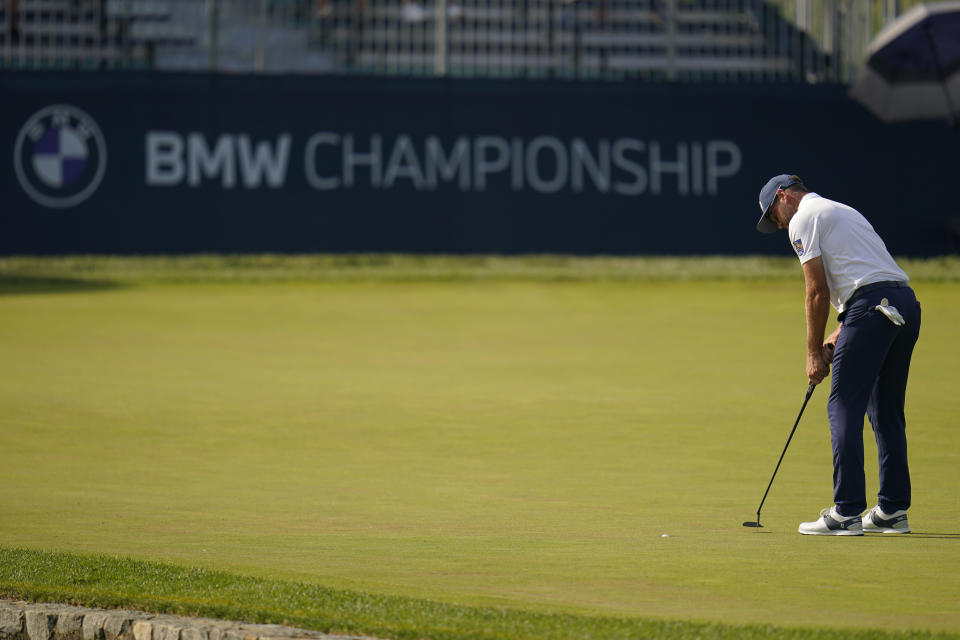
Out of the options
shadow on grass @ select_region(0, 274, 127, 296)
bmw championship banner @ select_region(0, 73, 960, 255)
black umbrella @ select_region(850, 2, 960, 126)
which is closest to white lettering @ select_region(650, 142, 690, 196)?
bmw championship banner @ select_region(0, 73, 960, 255)

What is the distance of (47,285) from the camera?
833 inches

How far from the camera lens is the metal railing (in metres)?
22.8

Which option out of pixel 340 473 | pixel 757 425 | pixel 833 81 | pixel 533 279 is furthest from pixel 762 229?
pixel 833 81

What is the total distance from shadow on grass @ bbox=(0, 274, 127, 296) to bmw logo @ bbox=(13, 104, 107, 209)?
1.04 metres

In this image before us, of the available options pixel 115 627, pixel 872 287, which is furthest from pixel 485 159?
pixel 115 627

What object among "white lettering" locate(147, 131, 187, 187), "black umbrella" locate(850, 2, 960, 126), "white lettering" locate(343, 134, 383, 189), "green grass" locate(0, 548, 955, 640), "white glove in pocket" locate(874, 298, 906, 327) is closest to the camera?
"green grass" locate(0, 548, 955, 640)

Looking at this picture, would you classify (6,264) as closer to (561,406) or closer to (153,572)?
(561,406)

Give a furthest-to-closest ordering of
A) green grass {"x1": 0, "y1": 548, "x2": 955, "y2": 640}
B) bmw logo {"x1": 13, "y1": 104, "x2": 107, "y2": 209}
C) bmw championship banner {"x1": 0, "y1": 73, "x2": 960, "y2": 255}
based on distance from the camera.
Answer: bmw championship banner {"x1": 0, "y1": 73, "x2": 960, "y2": 255} → bmw logo {"x1": 13, "y1": 104, "x2": 107, "y2": 209} → green grass {"x1": 0, "y1": 548, "x2": 955, "y2": 640}

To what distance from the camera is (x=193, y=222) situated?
21.8 metres

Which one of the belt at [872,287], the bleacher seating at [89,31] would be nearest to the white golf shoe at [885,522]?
the belt at [872,287]

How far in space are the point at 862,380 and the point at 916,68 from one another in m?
14.4

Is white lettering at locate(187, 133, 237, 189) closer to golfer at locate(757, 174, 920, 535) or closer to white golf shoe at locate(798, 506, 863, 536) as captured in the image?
golfer at locate(757, 174, 920, 535)

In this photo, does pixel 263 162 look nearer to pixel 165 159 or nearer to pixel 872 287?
pixel 165 159

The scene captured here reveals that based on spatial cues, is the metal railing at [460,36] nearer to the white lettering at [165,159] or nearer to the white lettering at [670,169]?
the white lettering at [670,169]
